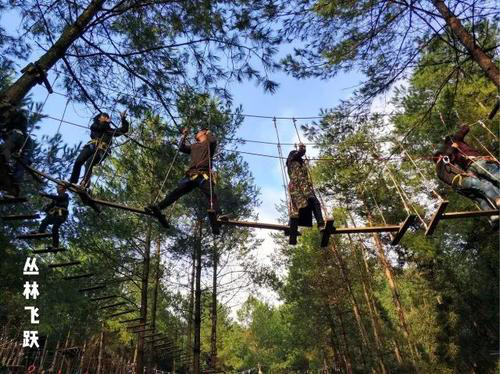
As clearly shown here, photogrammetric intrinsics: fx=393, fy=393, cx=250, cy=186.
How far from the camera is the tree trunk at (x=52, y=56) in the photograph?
472 cm

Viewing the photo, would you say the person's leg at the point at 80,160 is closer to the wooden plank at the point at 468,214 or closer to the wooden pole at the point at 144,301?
the wooden plank at the point at 468,214

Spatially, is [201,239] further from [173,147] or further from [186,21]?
[186,21]

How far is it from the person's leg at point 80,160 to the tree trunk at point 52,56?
1146mm

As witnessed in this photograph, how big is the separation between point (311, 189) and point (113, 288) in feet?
39.7

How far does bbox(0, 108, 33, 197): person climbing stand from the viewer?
4711 millimetres

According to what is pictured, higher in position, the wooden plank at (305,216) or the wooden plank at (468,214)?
the wooden plank at (305,216)

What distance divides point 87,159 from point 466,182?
5388 millimetres

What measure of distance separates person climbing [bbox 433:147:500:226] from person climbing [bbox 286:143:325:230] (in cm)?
195

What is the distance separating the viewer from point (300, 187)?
5344 millimetres

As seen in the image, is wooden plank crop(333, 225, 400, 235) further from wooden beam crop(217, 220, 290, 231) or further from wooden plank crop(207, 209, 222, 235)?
wooden plank crop(207, 209, 222, 235)

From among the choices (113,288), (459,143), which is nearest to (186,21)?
(459,143)

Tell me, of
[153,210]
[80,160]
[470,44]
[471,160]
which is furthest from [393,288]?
[80,160]

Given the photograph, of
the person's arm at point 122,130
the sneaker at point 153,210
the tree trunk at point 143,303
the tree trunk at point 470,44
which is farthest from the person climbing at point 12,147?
the tree trunk at point 143,303

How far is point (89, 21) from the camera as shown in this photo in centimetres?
557
